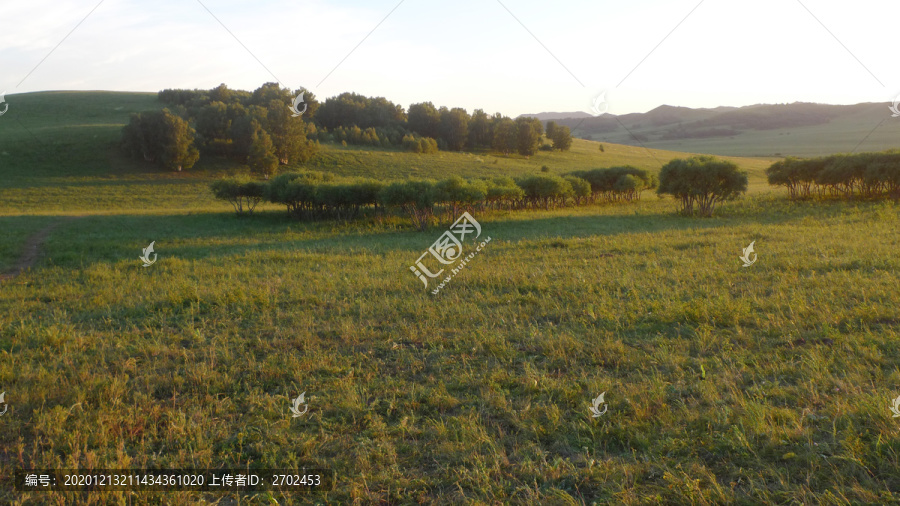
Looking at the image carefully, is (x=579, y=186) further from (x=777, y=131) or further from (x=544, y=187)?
(x=777, y=131)

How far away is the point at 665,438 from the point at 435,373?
2922 mm

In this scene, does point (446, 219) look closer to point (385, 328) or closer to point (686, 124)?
point (385, 328)

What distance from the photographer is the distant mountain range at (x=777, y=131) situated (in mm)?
104188

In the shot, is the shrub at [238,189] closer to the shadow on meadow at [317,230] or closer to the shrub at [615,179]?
the shadow on meadow at [317,230]

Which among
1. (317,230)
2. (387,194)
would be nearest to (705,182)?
(387,194)

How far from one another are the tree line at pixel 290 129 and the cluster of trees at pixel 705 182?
42393mm

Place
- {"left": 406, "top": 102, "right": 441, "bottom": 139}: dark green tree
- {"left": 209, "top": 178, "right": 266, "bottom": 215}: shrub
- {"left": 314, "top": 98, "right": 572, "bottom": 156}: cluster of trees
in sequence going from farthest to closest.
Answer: {"left": 406, "top": 102, "right": 441, "bottom": 139}: dark green tree < {"left": 314, "top": 98, "right": 572, "bottom": 156}: cluster of trees < {"left": 209, "top": 178, "right": 266, "bottom": 215}: shrub

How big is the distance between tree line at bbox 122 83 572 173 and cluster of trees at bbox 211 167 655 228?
20.7 metres

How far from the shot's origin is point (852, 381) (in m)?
5.61

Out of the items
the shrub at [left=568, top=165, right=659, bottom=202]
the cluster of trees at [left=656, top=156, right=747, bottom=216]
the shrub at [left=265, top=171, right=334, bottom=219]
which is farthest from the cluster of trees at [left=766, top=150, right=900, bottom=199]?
the shrub at [left=265, top=171, right=334, bottom=219]

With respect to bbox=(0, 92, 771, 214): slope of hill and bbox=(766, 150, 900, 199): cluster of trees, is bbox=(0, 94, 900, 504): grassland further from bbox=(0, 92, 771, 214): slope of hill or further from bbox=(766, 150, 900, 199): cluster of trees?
bbox=(0, 92, 771, 214): slope of hill

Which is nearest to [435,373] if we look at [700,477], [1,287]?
[700,477]

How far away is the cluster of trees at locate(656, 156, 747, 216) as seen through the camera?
3209 centimetres

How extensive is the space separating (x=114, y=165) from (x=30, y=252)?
4332 centimetres
